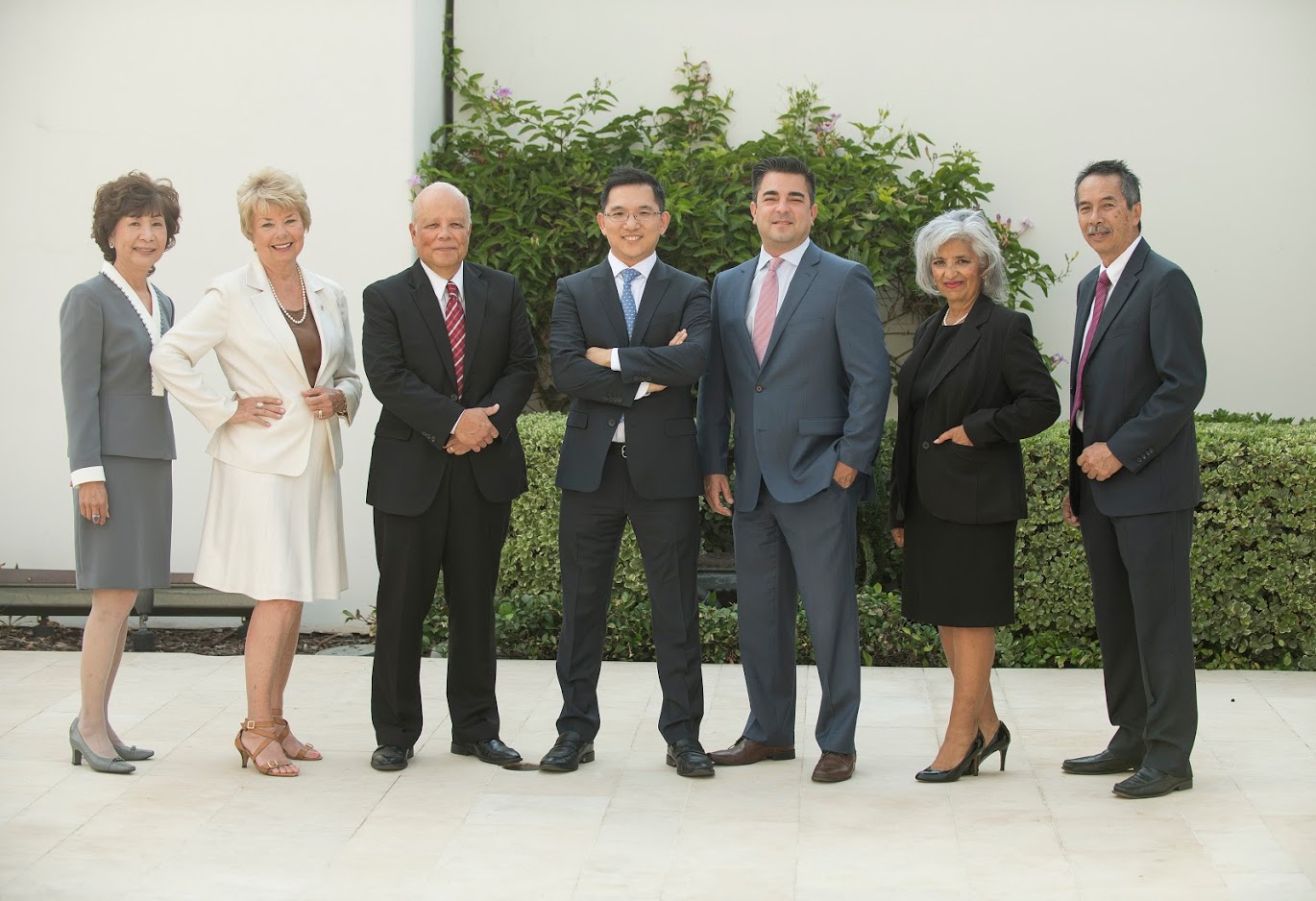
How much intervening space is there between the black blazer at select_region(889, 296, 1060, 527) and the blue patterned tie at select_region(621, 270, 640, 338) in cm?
102

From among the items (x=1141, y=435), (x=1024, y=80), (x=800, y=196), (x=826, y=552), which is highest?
(x=1024, y=80)

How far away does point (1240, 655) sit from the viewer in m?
6.54

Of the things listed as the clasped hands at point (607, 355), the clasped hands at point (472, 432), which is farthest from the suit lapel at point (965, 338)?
the clasped hands at point (472, 432)

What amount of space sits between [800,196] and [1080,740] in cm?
219

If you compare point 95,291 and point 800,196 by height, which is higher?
point 800,196

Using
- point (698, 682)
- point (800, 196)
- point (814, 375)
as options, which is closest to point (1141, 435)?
point (814, 375)

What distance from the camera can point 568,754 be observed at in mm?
4855

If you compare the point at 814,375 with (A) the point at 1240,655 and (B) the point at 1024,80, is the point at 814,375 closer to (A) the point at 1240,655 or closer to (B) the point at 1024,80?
(A) the point at 1240,655

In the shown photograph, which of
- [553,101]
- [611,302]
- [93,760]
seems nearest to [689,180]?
[553,101]

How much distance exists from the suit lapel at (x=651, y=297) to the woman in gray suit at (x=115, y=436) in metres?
1.62

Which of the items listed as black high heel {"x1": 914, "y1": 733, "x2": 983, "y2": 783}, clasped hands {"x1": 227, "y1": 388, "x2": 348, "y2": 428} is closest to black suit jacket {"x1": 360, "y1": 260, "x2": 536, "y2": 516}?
clasped hands {"x1": 227, "y1": 388, "x2": 348, "y2": 428}

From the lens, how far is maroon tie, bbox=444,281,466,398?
16.0 ft

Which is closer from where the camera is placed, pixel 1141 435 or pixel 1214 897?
pixel 1214 897

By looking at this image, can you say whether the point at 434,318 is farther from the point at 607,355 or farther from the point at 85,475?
the point at 85,475
